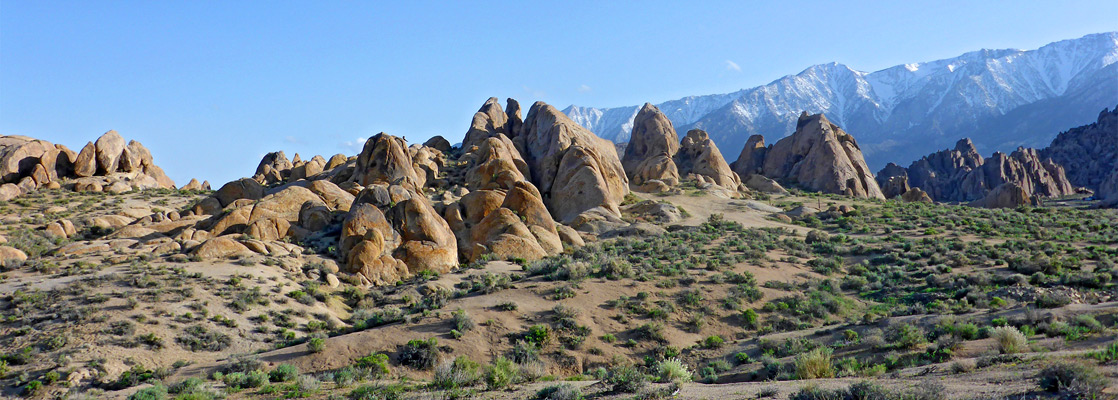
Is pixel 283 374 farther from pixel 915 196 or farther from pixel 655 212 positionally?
pixel 915 196

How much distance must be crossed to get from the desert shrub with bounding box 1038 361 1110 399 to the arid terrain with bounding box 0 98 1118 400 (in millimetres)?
33

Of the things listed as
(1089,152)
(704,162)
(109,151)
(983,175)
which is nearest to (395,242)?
(109,151)

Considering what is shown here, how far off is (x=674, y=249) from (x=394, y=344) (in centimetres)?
2125

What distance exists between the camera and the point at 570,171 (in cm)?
5347

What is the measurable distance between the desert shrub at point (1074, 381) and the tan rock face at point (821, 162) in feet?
226

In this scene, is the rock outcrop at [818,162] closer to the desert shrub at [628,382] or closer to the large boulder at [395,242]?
the large boulder at [395,242]

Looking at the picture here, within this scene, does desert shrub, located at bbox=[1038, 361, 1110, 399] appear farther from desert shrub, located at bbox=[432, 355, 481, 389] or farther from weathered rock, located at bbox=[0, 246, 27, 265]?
weathered rock, located at bbox=[0, 246, 27, 265]

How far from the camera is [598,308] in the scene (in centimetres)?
2472

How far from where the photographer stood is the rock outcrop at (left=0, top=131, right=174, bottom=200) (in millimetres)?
52219

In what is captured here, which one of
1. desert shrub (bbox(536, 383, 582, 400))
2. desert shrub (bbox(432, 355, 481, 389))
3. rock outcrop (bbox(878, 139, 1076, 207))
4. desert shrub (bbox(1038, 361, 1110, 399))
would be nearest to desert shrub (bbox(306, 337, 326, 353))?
desert shrub (bbox(432, 355, 481, 389))

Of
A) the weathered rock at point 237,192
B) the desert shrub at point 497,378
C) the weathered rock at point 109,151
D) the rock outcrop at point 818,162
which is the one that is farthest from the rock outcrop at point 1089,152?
the weathered rock at point 109,151

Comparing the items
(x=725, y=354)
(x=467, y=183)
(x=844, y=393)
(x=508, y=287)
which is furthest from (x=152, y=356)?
(x=467, y=183)

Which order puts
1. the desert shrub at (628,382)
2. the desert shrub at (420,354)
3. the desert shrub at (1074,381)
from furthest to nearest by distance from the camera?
the desert shrub at (420,354), the desert shrub at (628,382), the desert shrub at (1074,381)

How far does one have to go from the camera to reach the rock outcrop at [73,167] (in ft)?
171
